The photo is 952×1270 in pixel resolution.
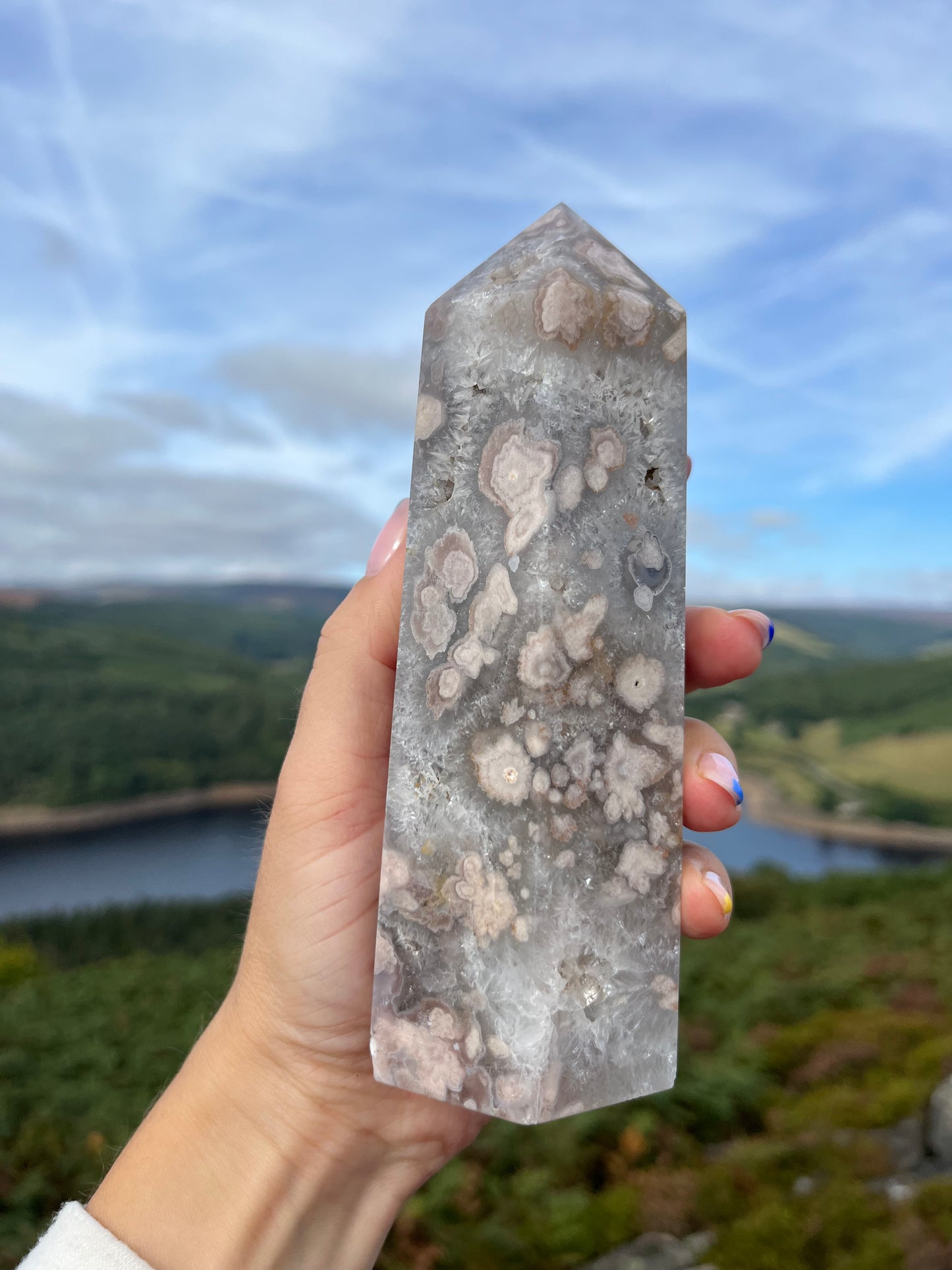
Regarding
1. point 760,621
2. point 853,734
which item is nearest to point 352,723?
point 760,621

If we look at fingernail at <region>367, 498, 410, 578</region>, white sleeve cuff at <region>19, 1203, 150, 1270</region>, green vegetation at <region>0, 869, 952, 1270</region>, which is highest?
fingernail at <region>367, 498, 410, 578</region>

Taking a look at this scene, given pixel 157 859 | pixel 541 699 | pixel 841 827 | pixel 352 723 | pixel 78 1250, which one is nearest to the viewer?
pixel 541 699

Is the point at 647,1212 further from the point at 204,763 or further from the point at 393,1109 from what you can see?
the point at 204,763

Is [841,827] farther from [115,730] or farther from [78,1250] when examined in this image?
[78,1250]

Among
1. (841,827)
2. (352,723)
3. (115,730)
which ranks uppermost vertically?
(352,723)

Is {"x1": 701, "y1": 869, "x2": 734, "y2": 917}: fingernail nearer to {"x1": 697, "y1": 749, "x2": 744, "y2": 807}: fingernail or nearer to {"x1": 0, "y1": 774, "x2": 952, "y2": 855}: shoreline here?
{"x1": 697, "y1": 749, "x2": 744, "y2": 807}: fingernail

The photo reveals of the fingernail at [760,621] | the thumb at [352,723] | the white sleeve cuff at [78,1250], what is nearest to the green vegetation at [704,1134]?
the thumb at [352,723]

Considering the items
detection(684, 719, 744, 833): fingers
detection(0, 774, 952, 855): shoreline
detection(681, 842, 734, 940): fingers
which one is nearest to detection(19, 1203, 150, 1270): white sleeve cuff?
detection(681, 842, 734, 940): fingers
